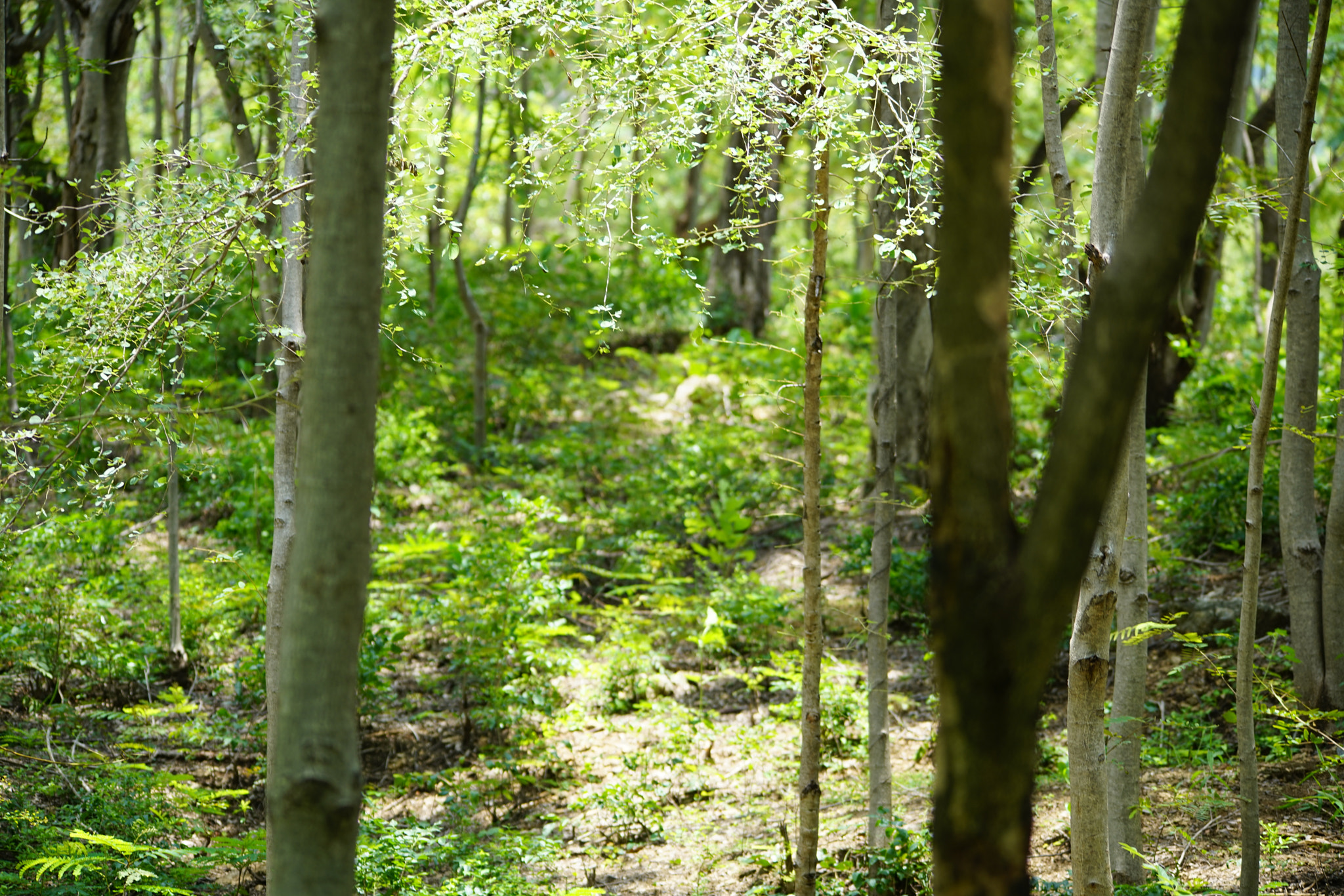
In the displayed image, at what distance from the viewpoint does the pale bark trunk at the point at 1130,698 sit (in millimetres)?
3777

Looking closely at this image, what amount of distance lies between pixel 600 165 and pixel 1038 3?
78.9 inches

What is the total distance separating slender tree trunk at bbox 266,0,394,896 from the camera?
64.9 inches

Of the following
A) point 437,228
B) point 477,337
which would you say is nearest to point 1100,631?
point 477,337

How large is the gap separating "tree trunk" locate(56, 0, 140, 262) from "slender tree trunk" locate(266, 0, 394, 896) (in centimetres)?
981

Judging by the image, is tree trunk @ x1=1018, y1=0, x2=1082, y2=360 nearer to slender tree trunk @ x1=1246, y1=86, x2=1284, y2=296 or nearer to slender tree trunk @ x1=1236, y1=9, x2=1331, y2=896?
slender tree trunk @ x1=1236, y1=9, x2=1331, y2=896

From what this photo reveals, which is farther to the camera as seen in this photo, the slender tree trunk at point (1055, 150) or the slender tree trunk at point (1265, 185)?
the slender tree trunk at point (1265, 185)

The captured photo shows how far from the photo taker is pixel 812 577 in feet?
13.9

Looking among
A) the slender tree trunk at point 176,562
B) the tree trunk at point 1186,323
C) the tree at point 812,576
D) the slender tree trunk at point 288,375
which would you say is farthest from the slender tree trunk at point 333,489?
the tree trunk at point 1186,323

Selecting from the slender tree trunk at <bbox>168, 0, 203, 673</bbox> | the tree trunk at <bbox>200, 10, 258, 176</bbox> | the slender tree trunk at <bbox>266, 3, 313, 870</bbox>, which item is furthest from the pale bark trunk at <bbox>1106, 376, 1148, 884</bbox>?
the tree trunk at <bbox>200, 10, 258, 176</bbox>

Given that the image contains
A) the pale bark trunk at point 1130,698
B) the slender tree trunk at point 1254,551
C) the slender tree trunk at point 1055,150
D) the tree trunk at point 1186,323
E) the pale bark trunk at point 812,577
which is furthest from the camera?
the tree trunk at point 1186,323

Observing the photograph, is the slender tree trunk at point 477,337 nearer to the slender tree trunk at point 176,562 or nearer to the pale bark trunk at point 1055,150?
the slender tree trunk at point 176,562

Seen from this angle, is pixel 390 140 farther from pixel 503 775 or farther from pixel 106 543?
pixel 106 543

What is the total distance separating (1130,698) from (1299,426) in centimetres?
275

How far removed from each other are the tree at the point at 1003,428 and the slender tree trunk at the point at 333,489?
1017mm
